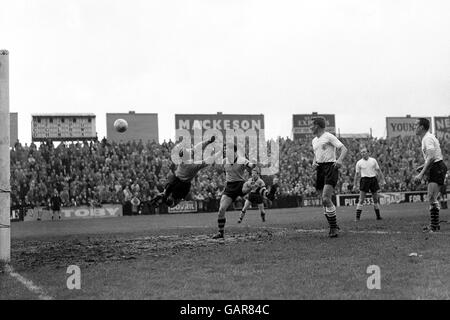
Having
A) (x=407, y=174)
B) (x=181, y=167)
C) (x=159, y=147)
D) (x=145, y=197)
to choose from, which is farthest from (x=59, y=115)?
(x=181, y=167)

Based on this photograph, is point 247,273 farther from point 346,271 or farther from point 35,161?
point 35,161

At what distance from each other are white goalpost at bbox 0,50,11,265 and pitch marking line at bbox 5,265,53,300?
1110 millimetres

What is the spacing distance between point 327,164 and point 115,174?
24.0 meters

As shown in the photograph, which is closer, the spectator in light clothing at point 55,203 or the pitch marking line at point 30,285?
the pitch marking line at point 30,285

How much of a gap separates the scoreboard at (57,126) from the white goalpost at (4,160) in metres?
39.1

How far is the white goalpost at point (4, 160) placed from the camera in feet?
29.1

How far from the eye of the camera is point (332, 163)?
11.3 m

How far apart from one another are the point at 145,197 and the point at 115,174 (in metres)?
2.56

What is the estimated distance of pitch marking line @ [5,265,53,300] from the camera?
18.3ft

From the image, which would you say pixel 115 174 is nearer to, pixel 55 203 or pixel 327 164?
pixel 55 203

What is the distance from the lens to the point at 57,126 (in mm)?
47031

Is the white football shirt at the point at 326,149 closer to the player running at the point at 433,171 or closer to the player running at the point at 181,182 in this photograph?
the player running at the point at 433,171
